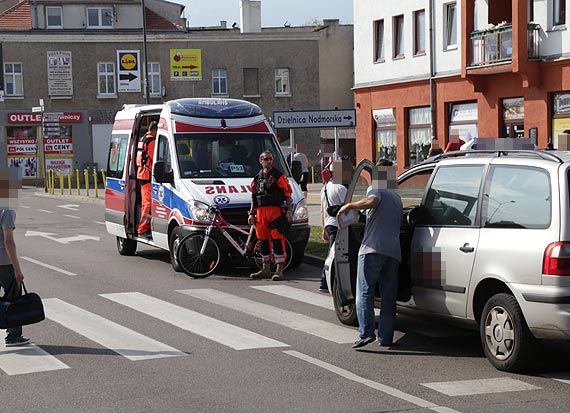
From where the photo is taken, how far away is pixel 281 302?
12.4 meters

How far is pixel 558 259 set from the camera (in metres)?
7.76

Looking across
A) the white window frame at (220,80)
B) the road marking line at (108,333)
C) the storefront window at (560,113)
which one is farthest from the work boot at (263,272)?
the white window frame at (220,80)

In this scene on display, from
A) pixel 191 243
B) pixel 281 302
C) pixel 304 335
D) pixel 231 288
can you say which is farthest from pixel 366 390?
pixel 191 243

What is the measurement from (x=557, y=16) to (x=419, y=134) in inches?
364

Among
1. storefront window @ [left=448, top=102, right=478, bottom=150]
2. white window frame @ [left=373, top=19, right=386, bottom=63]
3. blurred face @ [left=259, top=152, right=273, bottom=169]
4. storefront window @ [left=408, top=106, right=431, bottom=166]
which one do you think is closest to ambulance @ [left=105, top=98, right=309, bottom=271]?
blurred face @ [left=259, top=152, right=273, bottom=169]

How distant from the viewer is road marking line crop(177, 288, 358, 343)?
10.1 m

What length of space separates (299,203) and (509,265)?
7339mm

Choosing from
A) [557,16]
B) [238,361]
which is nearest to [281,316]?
[238,361]

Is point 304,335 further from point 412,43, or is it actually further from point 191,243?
point 412,43

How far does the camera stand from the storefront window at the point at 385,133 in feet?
133

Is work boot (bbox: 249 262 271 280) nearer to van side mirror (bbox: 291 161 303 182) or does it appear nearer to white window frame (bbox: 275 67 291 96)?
van side mirror (bbox: 291 161 303 182)

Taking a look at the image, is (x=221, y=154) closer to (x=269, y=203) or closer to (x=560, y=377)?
(x=269, y=203)

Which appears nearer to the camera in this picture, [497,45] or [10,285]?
[10,285]

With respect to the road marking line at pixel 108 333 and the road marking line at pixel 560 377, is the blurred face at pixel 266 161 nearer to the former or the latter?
the road marking line at pixel 108 333
